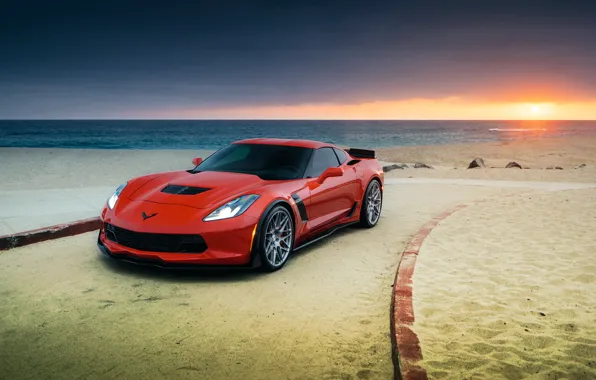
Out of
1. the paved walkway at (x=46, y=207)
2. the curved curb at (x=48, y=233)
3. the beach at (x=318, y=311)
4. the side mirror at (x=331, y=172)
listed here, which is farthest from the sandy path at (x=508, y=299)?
the paved walkway at (x=46, y=207)

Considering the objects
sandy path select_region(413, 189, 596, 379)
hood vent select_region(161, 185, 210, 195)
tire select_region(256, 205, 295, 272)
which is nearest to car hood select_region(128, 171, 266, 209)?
hood vent select_region(161, 185, 210, 195)

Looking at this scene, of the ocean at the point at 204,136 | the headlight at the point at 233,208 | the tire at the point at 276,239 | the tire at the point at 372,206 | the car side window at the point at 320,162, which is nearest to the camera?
the headlight at the point at 233,208

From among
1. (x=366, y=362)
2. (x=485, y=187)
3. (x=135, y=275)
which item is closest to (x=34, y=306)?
(x=135, y=275)

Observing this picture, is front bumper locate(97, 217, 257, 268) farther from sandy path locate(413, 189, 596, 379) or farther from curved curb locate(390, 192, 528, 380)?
sandy path locate(413, 189, 596, 379)

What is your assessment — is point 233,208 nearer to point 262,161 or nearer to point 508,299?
point 262,161

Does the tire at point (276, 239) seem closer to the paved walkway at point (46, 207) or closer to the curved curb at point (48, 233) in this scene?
the curved curb at point (48, 233)

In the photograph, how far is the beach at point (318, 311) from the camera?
3.39m

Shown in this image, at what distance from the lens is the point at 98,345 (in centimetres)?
367

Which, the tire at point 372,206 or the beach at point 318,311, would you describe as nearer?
the beach at point 318,311

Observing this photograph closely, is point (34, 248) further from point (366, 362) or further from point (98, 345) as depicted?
point (366, 362)

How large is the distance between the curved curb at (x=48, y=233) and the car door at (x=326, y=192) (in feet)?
11.6

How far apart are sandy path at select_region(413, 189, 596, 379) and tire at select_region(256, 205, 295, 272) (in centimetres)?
149

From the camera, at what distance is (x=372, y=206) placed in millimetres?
8109

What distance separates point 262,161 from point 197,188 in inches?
46.3
